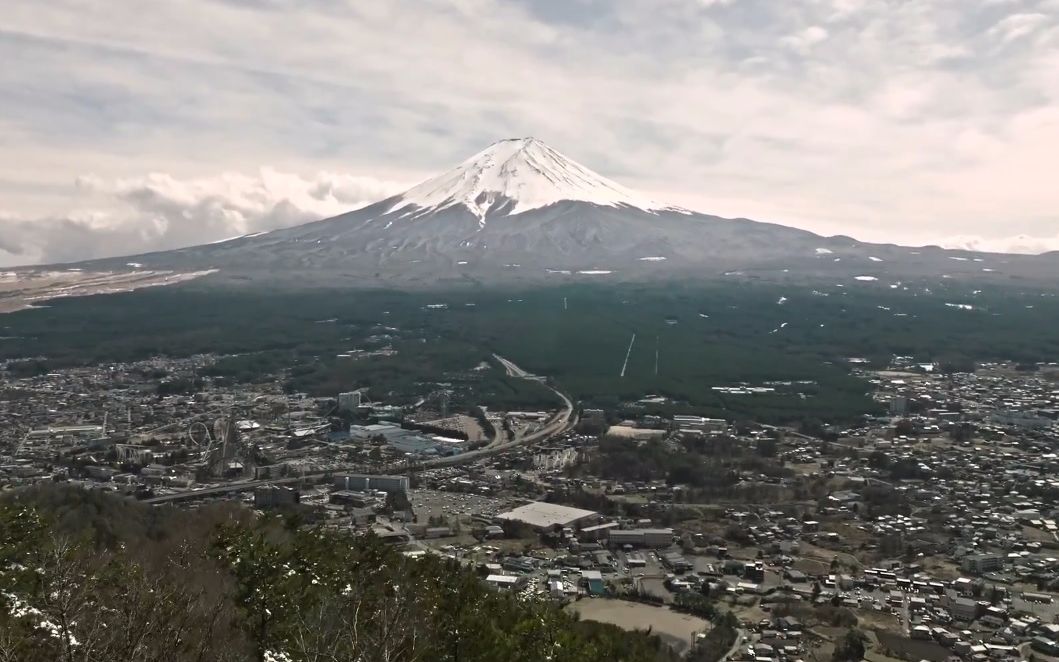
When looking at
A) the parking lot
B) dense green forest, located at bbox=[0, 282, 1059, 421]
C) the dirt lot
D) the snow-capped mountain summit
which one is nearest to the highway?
dense green forest, located at bbox=[0, 282, 1059, 421]

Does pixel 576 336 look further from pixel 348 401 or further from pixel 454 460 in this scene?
pixel 454 460

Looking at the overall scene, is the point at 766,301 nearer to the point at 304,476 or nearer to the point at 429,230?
the point at 429,230

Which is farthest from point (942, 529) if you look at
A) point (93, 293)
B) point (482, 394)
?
point (93, 293)

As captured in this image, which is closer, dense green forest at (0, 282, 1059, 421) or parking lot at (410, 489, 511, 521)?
parking lot at (410, 489, 511, 521)

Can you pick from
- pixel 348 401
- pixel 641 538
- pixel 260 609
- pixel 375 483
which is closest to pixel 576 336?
pixel 348 401

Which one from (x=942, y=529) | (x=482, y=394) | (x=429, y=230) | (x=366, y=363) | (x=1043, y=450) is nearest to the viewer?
(x=942, y=529)

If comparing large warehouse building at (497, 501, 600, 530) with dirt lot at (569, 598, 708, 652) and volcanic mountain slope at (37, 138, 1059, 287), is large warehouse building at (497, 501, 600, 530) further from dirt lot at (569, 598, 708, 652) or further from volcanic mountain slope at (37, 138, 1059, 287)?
volcanic mountain slope at (37, 138, 1059, 287)
